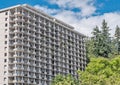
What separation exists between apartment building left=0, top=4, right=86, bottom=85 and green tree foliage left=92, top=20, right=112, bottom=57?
44.4 feet

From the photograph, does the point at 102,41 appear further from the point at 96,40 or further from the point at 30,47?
the point at 30,47

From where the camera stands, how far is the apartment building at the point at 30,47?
119 meters

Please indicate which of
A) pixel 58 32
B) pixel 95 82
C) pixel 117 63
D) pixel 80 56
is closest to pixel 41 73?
pixel 58 32

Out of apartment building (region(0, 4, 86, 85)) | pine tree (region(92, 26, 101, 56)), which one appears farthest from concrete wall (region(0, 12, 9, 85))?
pine tree (region(92, 26, 101, 56))

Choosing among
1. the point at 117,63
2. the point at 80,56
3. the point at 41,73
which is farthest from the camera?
the point at 80,56

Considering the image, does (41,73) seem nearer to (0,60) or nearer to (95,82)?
(0,60)

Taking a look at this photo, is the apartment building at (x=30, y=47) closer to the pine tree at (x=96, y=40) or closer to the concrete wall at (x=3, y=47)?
the concrete wall at (x=3, y=47)

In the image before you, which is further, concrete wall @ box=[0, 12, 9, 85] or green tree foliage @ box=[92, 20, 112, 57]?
green tree foliage @ box=[92, 20, 112, 57]

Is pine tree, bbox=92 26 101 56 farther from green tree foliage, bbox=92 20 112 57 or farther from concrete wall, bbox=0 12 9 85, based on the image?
concrete wall, bbox=0 12 9 85

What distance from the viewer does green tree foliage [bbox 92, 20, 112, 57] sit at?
136 metres

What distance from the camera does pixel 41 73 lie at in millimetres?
128375

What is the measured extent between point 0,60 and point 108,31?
149 feet

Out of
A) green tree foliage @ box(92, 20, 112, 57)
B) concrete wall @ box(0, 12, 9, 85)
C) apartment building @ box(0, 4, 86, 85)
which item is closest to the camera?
concrete wall @ box(0, 12, 9, 85)

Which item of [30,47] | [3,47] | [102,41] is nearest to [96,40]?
[102,41]
